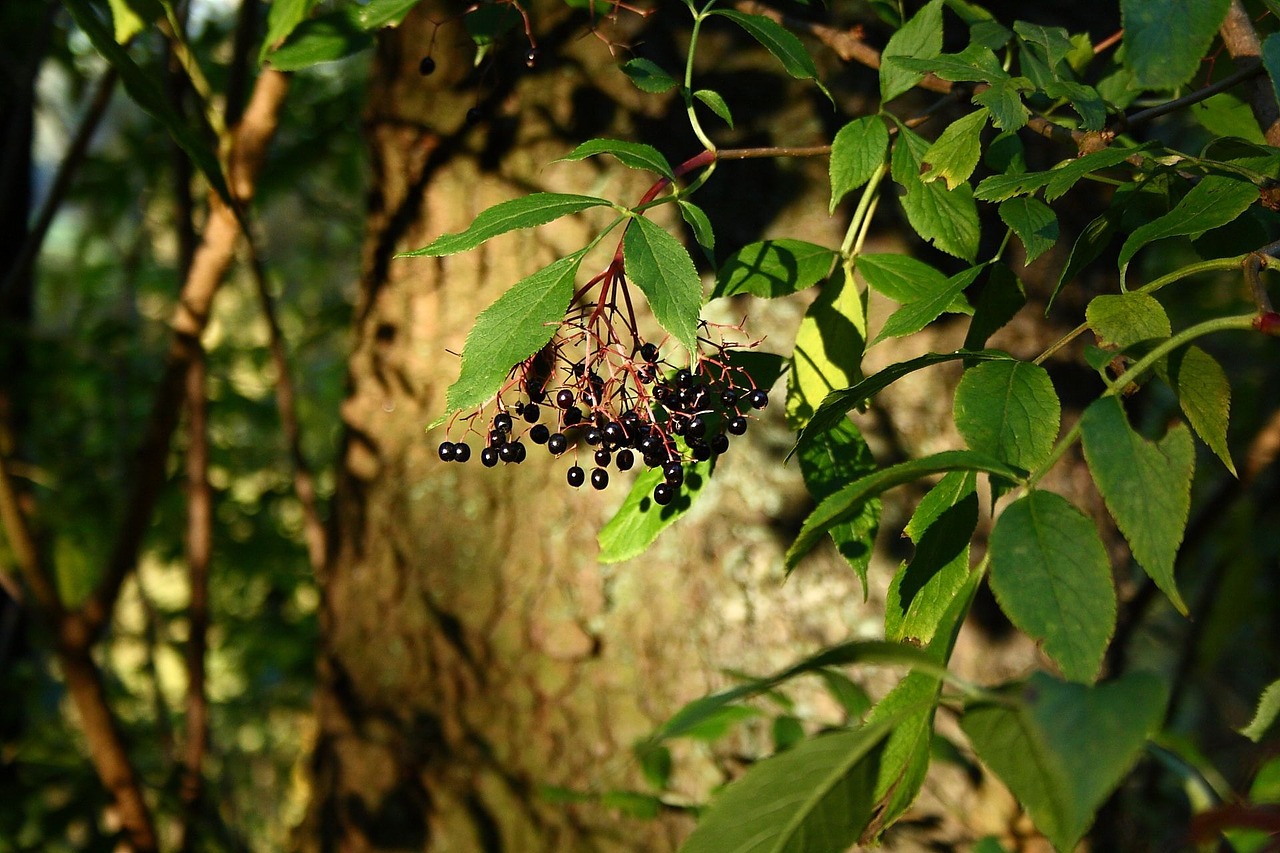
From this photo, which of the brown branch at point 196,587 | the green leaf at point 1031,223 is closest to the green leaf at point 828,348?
the green leaf at point 1031,223

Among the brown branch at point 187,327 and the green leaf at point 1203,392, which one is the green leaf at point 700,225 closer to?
the green leaf at point 1203,392

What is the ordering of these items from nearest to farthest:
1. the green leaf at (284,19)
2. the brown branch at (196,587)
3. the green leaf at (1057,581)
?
the green leaf at (1057,581) → the green leaf at (284,19) → the brown branch at (196,587)

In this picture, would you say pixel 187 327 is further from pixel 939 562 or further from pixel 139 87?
pixel 939 562

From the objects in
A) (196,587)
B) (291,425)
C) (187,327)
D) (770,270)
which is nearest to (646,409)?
(770,270)

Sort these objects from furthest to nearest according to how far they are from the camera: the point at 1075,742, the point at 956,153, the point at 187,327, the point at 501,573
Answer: the point at 187,327 → the point at 501,573 → the point at 956,153 → the point at 1075,742

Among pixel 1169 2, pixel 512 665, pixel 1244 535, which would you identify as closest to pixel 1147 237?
pixel 1169 2

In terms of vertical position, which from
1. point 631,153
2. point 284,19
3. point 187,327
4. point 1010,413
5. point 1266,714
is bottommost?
point 1266,714
